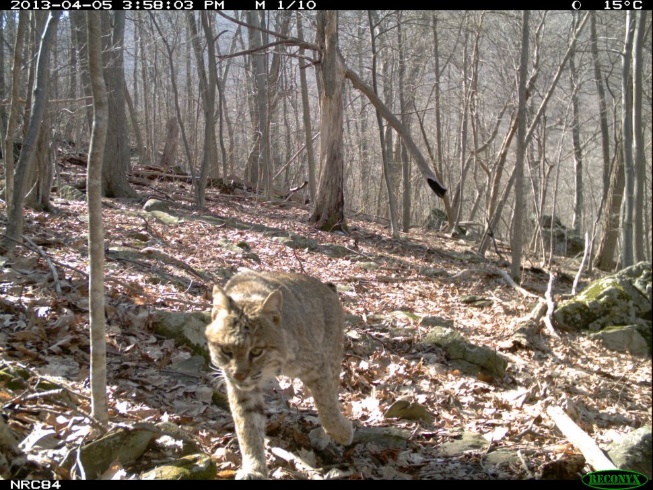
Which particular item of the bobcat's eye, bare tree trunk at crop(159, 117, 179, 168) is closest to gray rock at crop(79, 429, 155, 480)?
Result: the bobcat's eye

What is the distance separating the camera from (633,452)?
13.7ft

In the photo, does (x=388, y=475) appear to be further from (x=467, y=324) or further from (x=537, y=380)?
(x=467, y=324)

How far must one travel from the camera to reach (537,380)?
7.01 metres

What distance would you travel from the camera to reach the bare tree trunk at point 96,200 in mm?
3602

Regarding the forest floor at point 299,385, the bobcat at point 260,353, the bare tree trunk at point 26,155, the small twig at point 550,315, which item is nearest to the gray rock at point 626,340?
the forest floor at point 299,385

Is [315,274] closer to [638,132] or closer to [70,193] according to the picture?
[638,132]

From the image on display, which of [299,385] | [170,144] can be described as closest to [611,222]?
[299,385]

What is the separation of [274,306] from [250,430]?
93cm

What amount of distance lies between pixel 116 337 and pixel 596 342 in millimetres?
7308

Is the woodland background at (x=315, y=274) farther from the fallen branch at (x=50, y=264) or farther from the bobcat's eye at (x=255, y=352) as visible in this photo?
the bobcat's eye at (x=255, y=352)

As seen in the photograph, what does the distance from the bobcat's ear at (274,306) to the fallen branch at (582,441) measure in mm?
2769

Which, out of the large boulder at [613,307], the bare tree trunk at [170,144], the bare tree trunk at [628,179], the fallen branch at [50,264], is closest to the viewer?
the fallen branch at [50,264]

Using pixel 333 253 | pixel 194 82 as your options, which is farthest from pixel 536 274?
pixel 194 82

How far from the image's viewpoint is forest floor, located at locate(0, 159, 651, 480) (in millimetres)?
4480
